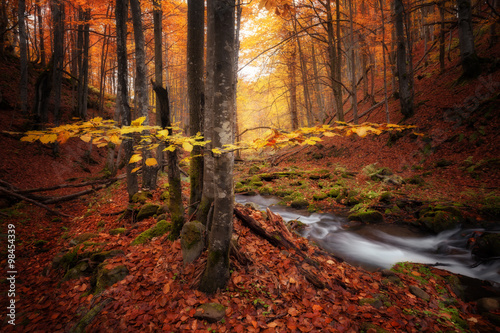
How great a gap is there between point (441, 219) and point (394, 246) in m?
1.62

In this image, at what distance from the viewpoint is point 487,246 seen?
4.52 meters

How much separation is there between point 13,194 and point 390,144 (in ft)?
52.2

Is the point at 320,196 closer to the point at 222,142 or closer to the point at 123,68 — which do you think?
the point at 222,142

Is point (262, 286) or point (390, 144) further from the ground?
point (390, 144)

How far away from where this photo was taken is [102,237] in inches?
177

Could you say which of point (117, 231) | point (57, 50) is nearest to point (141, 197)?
point (117, 231)

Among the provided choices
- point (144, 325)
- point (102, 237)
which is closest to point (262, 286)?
point (144, 325)

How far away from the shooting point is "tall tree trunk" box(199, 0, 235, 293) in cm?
238

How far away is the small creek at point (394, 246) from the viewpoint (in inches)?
178

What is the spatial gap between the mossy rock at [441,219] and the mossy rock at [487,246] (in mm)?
686

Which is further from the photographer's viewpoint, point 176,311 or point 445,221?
point 445,221

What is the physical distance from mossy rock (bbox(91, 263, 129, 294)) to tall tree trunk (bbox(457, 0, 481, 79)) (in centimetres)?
1550

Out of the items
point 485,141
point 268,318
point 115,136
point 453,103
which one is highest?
point 453,103

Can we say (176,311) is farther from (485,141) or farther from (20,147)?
(20,147)
